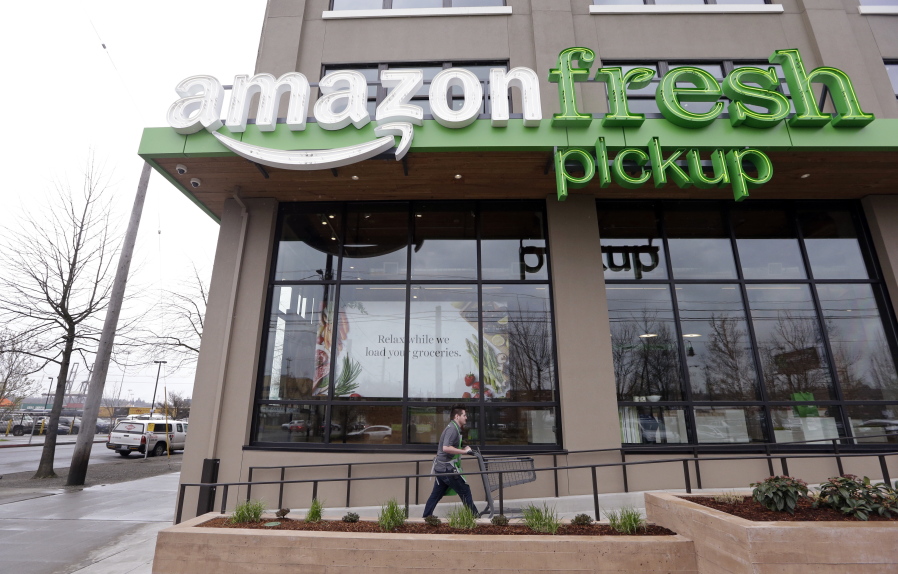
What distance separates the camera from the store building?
26.3ft

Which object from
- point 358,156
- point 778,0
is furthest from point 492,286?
point 778,0

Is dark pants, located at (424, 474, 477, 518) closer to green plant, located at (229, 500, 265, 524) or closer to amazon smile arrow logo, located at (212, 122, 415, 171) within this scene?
green plant, located at (229, 500, 265, 524)

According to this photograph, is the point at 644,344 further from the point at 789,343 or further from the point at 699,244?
the point at 789,343

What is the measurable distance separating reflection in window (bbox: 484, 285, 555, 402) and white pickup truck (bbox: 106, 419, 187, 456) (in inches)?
708

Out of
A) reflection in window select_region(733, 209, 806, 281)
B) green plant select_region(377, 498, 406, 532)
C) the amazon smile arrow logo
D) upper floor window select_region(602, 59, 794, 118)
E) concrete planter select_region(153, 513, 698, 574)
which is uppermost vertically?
upper floor window select_region(602, 59, 794, 118)

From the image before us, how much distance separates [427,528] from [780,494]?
385 cm

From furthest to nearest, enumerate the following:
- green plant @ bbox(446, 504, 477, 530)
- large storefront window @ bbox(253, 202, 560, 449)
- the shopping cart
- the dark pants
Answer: large storefront window @ bbox(253, 202, 560, 449)
the shopping cart
the dark pants
green plant @ bbox(446, 504, 477, 530)

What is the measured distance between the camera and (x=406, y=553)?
4.98 m

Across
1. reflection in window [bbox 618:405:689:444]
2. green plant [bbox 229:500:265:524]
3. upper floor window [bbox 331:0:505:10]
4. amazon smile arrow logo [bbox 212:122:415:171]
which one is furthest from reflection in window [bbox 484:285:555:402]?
upper floor window [bbox 331:0:505:10]

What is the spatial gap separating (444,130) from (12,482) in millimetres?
15116

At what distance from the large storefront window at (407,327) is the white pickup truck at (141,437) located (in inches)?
610

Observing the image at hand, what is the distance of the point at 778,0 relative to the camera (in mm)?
11227

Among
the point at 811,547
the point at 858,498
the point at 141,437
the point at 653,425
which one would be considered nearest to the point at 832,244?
the point at 653,425

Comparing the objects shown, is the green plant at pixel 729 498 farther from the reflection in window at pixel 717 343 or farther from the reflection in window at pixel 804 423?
the reflection in window at pixel 804 423
